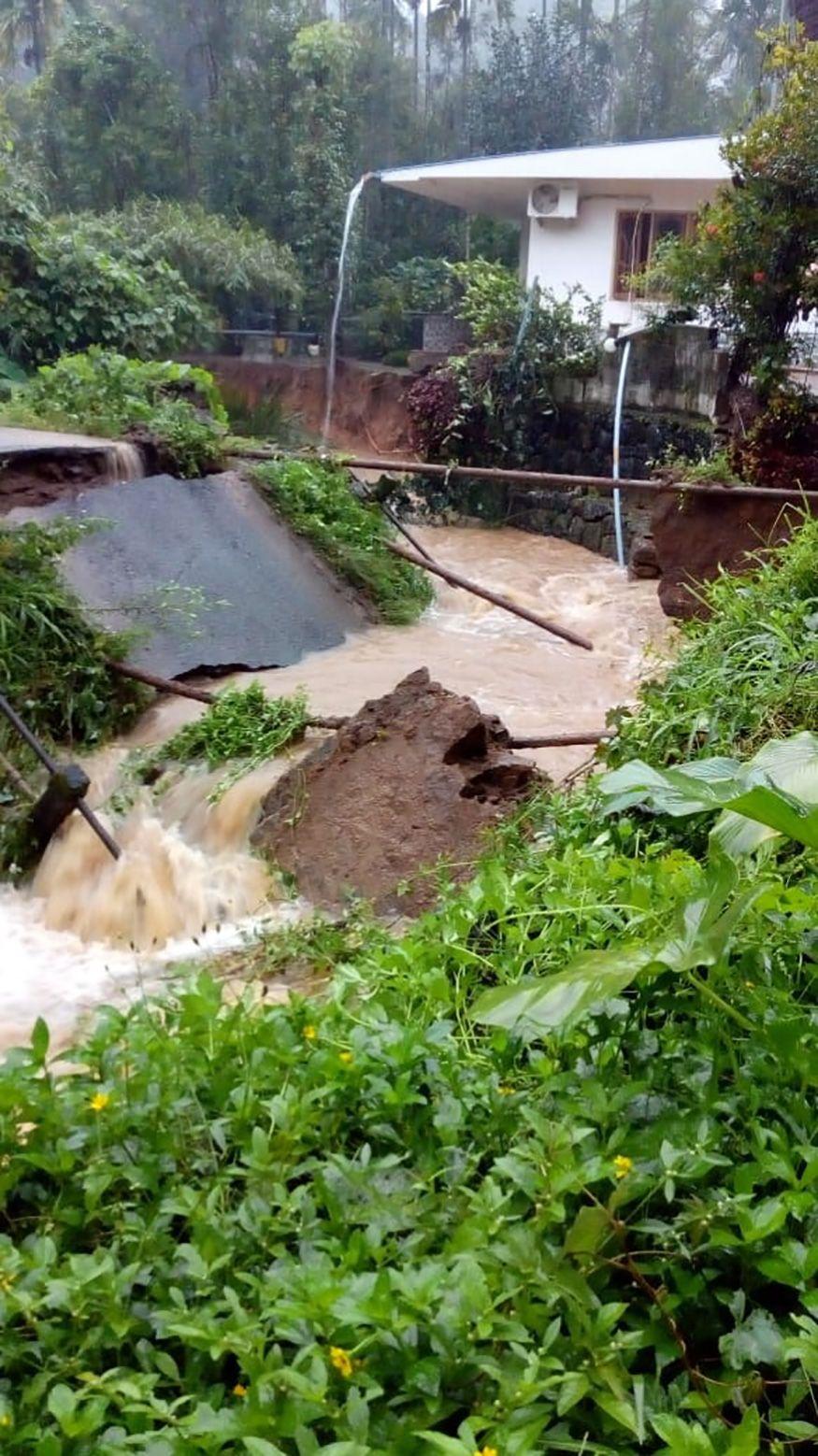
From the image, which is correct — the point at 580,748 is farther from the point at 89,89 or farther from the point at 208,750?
the point at 89,89

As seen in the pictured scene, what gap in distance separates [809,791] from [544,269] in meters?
17.9

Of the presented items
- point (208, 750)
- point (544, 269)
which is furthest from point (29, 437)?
point (544, 269)

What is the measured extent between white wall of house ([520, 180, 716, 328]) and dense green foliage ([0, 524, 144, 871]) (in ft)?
37.7

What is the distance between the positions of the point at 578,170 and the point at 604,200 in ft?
2.55

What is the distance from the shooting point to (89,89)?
23875 millimetres

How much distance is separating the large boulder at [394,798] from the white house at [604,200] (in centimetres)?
1229

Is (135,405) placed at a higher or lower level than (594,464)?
higher

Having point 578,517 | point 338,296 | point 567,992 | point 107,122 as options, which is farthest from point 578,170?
point 567,992

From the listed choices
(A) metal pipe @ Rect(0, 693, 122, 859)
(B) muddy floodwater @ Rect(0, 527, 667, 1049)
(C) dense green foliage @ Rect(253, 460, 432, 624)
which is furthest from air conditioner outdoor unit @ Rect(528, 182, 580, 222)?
(A) metal pipe @ Rect(0, 693, 122, 859)

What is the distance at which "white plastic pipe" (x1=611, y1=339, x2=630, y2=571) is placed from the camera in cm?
1296

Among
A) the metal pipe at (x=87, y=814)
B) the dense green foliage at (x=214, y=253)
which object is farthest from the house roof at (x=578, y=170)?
the metal pipe at (x=87, y=814)

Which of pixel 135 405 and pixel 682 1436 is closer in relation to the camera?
pixel 682 1436

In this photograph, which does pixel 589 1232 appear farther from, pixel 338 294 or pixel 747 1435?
pixel 338 294

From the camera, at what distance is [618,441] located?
14203 mm
